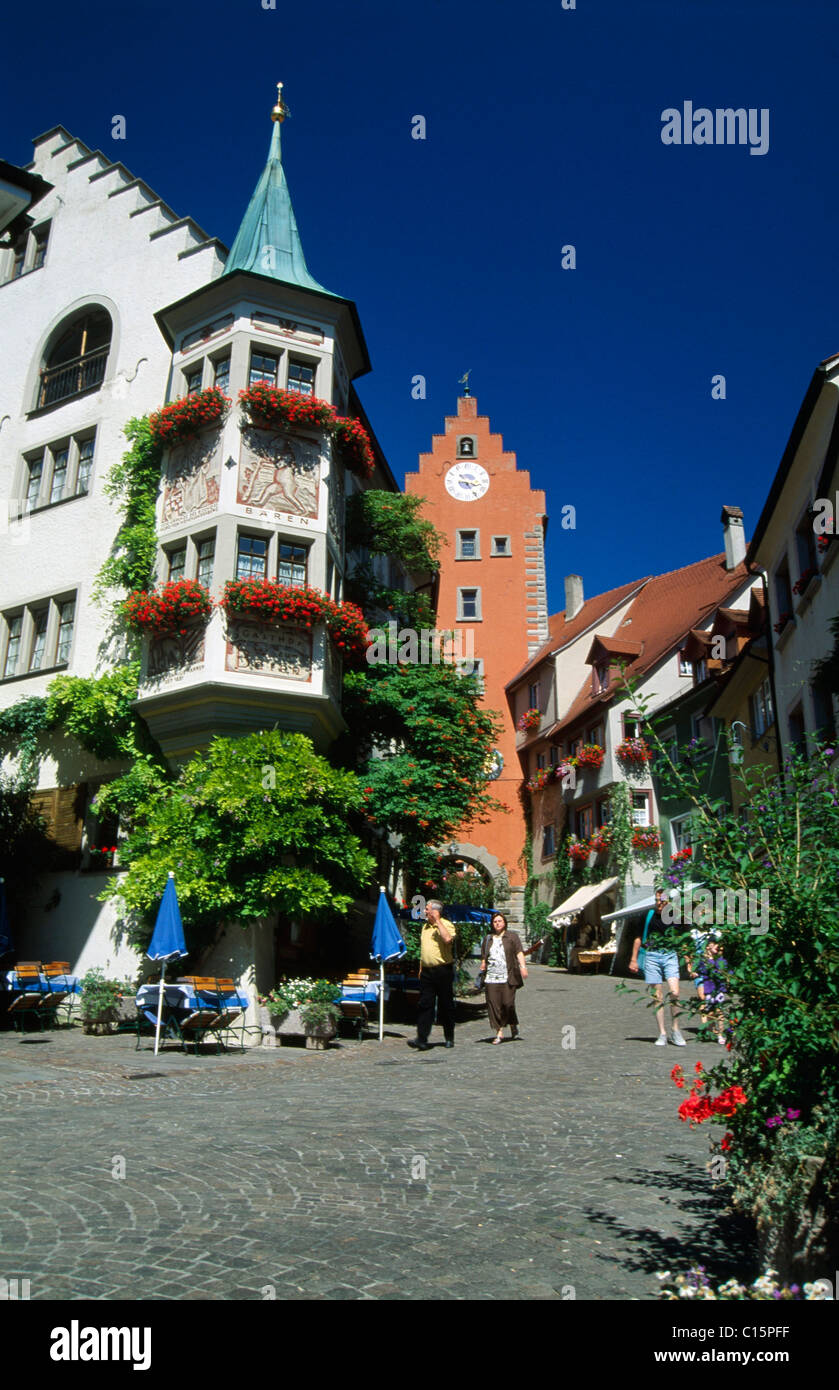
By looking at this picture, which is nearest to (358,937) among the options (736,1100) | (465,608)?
(736,1100)

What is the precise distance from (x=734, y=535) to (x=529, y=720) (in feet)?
37.4

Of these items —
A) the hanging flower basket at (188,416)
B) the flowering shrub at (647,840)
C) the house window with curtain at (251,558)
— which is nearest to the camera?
the house window with curtain at (251,558)

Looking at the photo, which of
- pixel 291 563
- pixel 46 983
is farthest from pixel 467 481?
pixel 46 983

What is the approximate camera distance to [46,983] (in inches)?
696

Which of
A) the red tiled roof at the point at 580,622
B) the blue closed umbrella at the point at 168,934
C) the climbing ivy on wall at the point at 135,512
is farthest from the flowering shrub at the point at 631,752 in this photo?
the blue closed umbrella at the point at 168,934

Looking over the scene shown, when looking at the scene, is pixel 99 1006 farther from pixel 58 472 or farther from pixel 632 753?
pixel 632 753

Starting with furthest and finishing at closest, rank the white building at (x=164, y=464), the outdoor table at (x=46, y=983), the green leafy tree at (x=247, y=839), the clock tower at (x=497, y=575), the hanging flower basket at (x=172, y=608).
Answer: the clock tower at (x=497, y=575)
the white building at (x=164, y=464)
the hanging flower basket at (x=172, y=608)
the outdoor table at (x=46, y=983)
the green leafy tree at (x=247, y=839)

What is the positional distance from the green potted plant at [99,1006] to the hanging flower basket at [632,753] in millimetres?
21453

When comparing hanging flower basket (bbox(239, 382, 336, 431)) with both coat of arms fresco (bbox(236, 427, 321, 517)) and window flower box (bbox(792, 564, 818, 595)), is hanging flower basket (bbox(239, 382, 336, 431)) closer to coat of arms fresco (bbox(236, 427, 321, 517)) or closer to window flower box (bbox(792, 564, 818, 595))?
coat of arms fresco (bbox(236, 427, 321, 517))

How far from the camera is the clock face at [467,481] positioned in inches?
1843

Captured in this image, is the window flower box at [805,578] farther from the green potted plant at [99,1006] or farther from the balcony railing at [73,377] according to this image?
the balcony railing at [73,377]

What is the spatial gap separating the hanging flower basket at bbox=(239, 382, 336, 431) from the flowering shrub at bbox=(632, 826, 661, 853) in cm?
1972

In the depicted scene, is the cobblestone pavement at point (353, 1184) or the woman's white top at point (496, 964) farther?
the woman's white top at point (496, 964)
